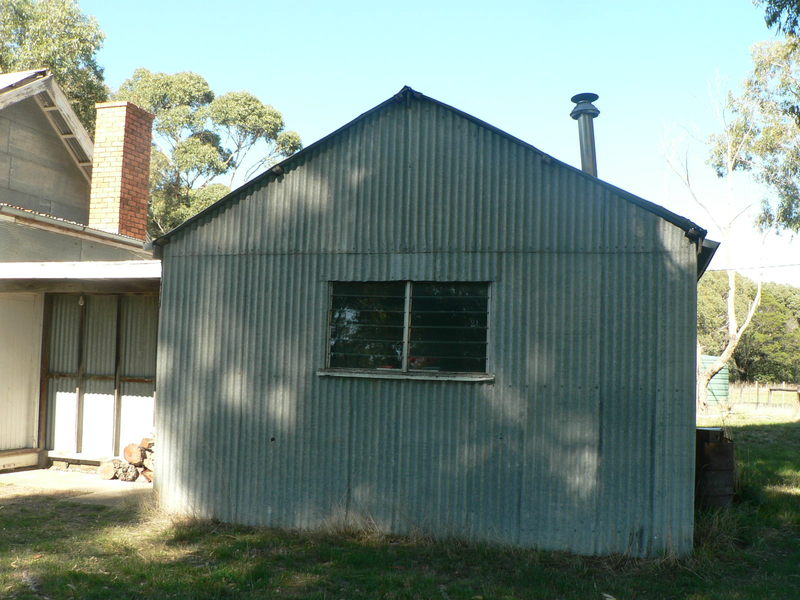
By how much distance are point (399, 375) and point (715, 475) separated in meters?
3.82

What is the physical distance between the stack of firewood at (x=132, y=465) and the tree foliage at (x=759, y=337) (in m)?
39.9

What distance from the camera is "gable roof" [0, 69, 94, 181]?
43.3ft

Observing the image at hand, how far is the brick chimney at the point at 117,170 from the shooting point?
45.0 ft

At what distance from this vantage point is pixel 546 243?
24.5 feet

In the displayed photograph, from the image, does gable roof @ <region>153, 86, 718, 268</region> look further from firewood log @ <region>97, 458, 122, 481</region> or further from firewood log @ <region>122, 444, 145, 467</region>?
firewood log @ <region>97, 458, 122, 481</region>

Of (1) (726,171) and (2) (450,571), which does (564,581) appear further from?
(1) (726,171)

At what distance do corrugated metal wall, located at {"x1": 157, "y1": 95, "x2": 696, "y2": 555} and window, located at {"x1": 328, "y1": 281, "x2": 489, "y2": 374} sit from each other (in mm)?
145

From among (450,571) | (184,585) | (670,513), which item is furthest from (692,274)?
(184,585)

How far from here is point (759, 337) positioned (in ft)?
146

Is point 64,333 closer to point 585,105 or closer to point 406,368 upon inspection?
point 406,368

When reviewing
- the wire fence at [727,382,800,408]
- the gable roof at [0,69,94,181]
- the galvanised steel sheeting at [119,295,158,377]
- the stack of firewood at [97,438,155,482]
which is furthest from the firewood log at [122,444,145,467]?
the wire fence at [727,382,800,408]

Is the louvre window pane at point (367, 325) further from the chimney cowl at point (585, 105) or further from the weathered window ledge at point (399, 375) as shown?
the chimney cowl at point (585, 105)

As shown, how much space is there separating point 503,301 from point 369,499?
2549mm

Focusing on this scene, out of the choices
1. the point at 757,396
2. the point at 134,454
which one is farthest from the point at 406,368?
the point at 757,396
